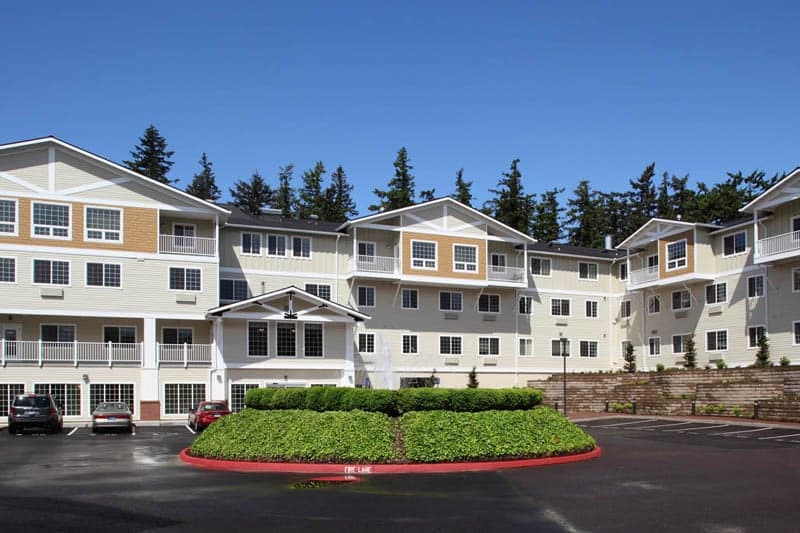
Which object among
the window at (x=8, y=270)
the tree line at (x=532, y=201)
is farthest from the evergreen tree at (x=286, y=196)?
the window at (x=8, y=270)

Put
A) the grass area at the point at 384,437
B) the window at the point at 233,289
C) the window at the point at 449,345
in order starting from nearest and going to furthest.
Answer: the grass area at the point at 384,437, the window at the point at 233,289, the window at the point at 449,345

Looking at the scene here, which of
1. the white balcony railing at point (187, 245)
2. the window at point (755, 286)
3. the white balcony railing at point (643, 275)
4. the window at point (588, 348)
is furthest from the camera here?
the window at point (588, 348)

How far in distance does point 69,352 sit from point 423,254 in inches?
809

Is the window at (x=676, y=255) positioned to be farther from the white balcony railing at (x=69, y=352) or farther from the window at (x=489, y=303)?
the white balcony railing at (x=69, y=352)

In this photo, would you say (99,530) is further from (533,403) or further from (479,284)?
(479,284)

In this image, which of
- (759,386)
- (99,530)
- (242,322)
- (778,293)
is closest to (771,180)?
(778,293)

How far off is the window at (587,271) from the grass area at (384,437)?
38.2 metres

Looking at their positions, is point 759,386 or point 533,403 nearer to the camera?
point 533,403

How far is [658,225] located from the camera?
169ft

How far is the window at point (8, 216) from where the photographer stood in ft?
132

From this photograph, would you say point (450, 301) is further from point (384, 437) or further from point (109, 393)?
point (384, 437)

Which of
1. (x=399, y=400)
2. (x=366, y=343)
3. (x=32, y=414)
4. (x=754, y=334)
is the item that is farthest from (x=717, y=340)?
(x=32, y=414)

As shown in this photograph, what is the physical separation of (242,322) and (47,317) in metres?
9.60

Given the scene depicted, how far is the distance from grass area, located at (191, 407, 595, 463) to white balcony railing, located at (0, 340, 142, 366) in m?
23.0
